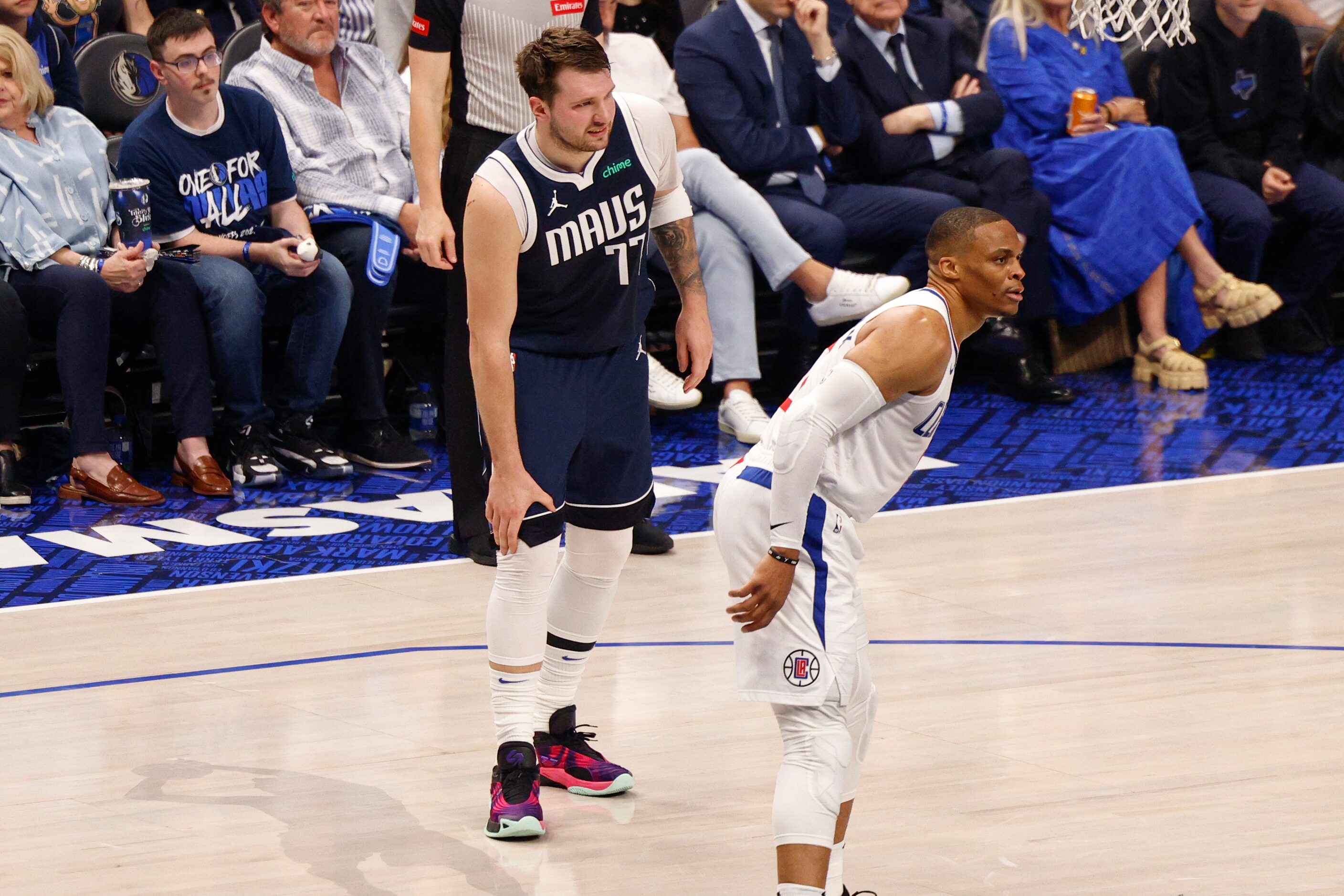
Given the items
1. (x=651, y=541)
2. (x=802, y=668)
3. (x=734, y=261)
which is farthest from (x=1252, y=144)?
(x=802, y=668)

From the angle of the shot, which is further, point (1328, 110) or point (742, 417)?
point (1328, 110)

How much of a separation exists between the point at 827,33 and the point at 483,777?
4.43 metres

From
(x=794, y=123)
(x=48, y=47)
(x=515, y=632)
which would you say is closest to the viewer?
(x=515, y=632)

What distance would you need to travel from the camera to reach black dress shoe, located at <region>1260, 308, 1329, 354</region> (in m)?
8.19

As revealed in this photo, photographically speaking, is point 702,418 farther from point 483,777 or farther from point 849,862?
point 849,862

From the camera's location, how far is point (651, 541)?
5340 millimetres

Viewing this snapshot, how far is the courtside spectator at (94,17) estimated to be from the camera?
694 cm

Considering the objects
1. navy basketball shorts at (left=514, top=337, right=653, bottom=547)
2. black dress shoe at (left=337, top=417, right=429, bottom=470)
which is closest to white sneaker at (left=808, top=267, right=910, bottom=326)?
black dress shoe at (left=337, top=417, right=429, bottom=470)

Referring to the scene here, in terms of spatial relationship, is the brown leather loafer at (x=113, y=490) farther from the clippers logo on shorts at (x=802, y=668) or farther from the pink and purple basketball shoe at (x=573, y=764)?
the clippers logo on shorts at (x=802, y=668)

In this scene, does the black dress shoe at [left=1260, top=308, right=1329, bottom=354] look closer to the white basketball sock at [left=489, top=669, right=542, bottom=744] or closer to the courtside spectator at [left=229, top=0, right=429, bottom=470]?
the courtside spectator at [left=229, top=0, right=429, bottom=470]

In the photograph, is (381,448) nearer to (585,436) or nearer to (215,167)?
(215,167)

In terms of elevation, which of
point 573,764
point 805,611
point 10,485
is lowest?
point 10,485

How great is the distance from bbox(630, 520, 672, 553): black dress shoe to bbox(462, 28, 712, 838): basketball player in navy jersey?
62.2 inches

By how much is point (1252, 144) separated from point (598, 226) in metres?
5.53
